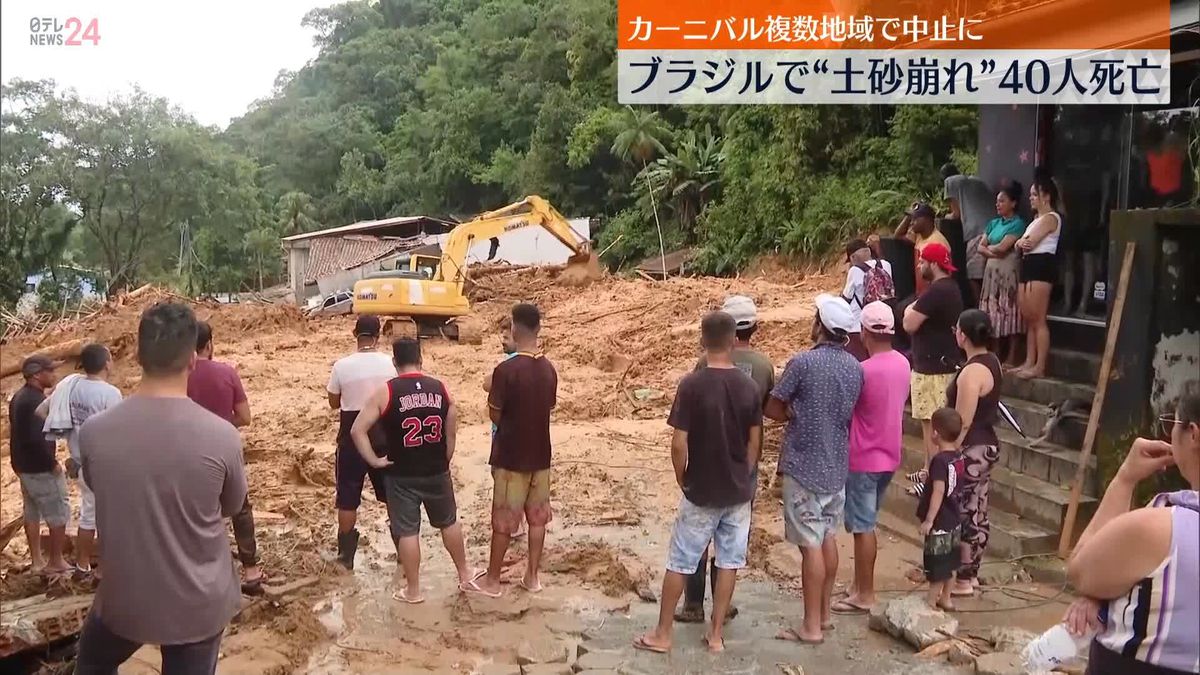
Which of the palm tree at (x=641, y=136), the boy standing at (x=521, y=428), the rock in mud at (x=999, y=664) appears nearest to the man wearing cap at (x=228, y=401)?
the boy standing at (x=521, y=428)

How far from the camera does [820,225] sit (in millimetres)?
21297

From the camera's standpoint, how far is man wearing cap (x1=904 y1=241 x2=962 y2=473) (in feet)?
18.6

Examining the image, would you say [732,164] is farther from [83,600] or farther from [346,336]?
[83,600]

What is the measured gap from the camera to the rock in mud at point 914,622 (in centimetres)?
434

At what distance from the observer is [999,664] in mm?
3998

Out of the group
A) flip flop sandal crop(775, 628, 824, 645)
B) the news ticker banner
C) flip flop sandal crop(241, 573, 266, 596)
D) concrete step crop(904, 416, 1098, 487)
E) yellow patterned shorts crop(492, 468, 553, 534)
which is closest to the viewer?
flip flop sandal crop(775, 628, 824, 645)

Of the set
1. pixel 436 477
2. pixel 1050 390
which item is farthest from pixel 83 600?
pixel 1050 390

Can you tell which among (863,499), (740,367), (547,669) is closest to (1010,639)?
(863,499)

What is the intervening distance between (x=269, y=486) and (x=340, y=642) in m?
4.03

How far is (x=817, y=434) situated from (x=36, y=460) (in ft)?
14.0

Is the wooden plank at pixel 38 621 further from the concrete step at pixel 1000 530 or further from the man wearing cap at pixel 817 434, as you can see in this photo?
the concrete step at pixel 1000 530

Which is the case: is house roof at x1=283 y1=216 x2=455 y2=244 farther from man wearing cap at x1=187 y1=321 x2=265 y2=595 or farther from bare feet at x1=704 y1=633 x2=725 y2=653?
bare feet at x1=704 y1=633 x2=725 y2=653

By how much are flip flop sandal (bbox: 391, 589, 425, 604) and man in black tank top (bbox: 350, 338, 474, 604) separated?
18 centimetres

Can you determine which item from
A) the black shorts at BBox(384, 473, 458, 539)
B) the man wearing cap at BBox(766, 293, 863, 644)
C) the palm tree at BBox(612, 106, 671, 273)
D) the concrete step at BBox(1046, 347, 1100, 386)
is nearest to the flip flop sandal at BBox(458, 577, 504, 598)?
the black shorts at BBox(384, 473, 458, 539)
